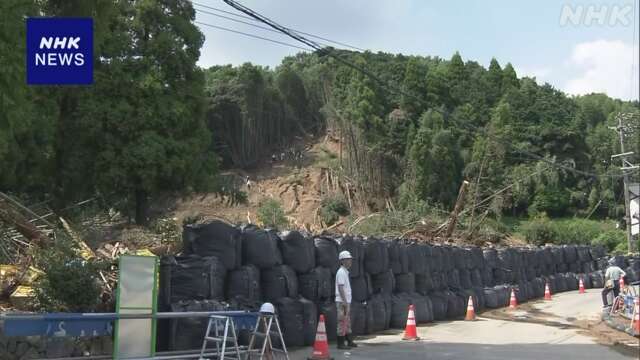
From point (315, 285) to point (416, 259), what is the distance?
17.3 ft

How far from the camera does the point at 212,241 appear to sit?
37.3 feet

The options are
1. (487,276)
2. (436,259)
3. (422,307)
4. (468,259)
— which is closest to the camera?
(422,307)

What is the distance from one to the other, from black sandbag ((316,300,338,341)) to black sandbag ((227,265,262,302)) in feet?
6.56

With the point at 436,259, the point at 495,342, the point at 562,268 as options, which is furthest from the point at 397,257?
the point at 562,268

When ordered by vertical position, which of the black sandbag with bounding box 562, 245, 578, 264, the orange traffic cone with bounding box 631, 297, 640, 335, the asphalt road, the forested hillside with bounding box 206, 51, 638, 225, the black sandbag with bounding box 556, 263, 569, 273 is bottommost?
the asphalt road

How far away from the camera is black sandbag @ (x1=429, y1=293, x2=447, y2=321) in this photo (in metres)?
18.2

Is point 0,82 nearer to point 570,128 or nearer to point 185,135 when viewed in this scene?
point 185,135

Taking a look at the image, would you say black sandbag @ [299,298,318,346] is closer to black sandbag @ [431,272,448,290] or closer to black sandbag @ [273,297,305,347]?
black sandbag @ [273,297,305,347]

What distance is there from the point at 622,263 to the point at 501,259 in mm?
16383

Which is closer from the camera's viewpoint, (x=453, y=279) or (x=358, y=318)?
(x=358, y=318)

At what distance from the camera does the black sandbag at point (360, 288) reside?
1502 centimetres

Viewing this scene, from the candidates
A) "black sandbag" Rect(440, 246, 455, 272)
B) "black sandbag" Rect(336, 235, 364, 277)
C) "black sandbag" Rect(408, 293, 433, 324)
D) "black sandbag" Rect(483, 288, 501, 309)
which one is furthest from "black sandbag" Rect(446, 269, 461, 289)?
"black sandbag" Rect(336, 235, 364, 277)

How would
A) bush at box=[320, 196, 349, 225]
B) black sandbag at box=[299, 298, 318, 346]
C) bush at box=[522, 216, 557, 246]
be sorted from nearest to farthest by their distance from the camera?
black sandbag at box=[299, 298, 318, 346]
bush at box=[522, 216, 557, 246]
bush at box=[320, 196, 349, 225]

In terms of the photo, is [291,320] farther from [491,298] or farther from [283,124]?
[283,124]
